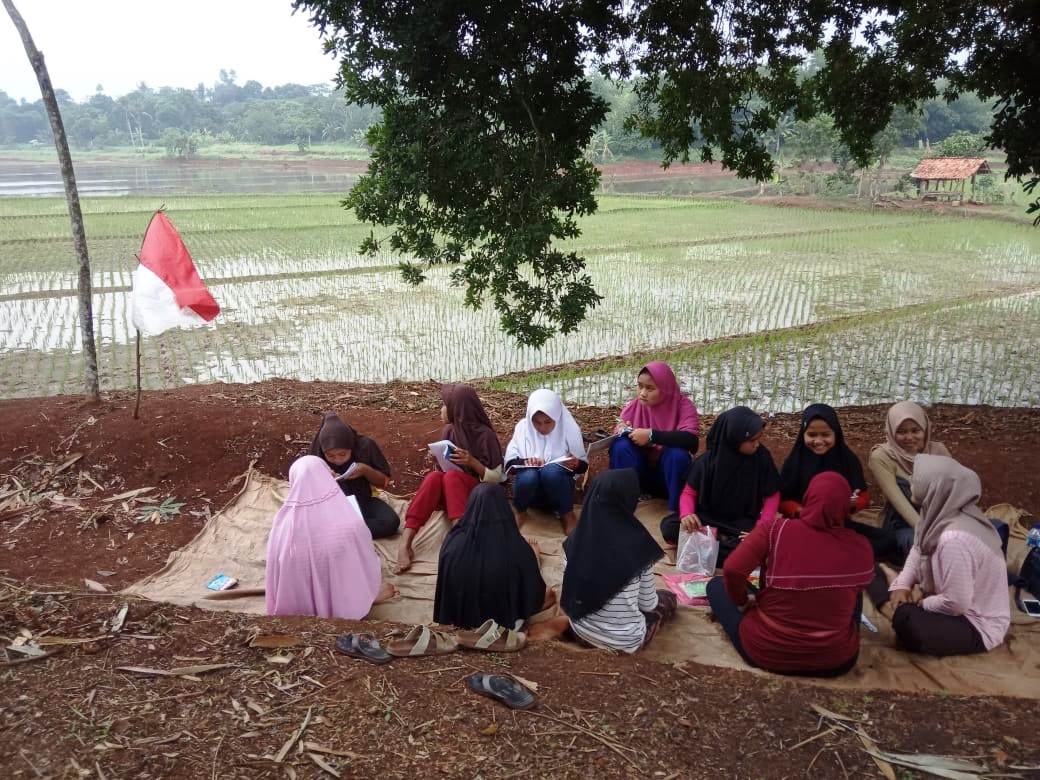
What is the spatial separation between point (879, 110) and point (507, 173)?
3858mm

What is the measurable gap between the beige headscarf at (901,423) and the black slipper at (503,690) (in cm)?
291

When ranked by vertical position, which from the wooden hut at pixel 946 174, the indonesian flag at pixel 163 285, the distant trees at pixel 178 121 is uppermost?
the distant trees at pixel 178 121

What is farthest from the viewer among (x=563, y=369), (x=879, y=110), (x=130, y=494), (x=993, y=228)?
(x=993, y=228)

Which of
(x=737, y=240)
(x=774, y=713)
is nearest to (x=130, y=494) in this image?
(x=774, y=713)

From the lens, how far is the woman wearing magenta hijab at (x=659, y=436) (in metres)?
5.13

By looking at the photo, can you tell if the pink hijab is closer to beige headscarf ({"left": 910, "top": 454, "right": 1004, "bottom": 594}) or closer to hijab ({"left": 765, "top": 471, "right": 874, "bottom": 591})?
hijab ({"left": 765, "top": 471, "right": 874, "bottom": 591})

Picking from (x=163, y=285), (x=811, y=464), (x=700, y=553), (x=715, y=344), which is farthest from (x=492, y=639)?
(x=715, y=344)

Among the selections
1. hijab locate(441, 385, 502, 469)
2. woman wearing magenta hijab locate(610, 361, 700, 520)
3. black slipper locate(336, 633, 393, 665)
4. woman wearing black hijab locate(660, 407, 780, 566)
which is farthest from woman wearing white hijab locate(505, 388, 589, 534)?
black slipper locate(336, 633, 393, 665)

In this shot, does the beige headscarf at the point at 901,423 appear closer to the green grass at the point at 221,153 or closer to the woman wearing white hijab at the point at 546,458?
the woman wearing white hijab at the point at 546,458

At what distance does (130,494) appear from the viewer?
215 inches

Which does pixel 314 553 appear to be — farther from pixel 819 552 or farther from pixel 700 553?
pixel 819 552

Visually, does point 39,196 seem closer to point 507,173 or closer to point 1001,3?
point 507,173

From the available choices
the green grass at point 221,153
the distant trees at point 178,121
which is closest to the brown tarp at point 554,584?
the green grass at point 221,153

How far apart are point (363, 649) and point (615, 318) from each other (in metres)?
8.66
